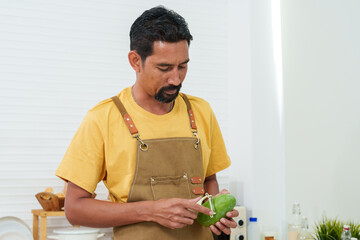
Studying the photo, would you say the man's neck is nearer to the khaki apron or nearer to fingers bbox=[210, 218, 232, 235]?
the khaki apron

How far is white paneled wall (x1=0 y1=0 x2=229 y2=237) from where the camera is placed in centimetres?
353

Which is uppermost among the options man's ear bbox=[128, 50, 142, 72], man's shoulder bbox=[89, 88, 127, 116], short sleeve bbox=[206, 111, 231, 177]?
man's ear bbox=[128, 50, 142, 72]

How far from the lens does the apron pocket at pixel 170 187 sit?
169 cm

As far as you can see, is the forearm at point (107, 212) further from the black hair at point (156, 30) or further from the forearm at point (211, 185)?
the black hair at point (156, 30)

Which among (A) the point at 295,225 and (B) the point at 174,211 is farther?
(A) the point at 295,225

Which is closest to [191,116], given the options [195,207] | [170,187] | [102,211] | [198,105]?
[198,105]

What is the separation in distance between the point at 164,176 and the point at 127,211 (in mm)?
228

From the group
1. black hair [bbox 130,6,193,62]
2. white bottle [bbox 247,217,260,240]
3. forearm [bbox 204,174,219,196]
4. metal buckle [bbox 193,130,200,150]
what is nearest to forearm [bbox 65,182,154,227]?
metal buckle [bbox 193,130,200,150]

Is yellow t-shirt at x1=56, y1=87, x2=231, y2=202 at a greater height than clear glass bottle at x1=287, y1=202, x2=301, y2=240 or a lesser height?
greater

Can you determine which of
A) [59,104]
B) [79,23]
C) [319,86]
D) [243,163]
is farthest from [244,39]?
[59,104]

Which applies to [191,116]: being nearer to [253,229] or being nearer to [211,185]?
[211,185]

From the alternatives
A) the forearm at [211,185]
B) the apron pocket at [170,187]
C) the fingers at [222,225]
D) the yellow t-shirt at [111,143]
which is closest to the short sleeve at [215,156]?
the forearm at [211,185]

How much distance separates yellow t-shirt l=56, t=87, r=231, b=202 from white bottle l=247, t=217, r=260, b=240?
1.93 m

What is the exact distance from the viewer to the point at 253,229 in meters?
3.60
